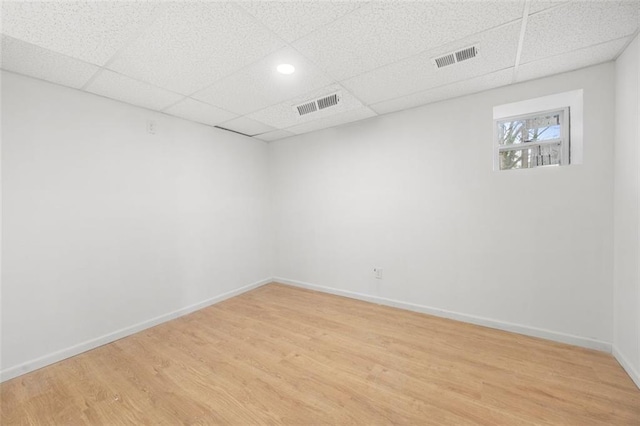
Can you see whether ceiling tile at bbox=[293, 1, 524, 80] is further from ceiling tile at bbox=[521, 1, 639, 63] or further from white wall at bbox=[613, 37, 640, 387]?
white wall at bbox=[613, 37, 640, 387]

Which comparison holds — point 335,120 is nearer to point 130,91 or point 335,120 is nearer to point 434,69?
point 434,69

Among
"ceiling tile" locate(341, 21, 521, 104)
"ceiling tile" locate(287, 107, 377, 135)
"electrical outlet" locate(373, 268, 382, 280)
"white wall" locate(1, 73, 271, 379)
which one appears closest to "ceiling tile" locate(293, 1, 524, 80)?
"ceiling tile" locate(341, 21, 521, 104)

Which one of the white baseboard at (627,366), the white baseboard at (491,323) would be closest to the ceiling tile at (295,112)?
the white baseboard at (491,323)

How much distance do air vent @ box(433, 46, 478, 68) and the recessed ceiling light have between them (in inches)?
47.4

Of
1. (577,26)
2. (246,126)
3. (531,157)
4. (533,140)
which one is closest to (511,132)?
(533,140)

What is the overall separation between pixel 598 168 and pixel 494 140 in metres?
0.85

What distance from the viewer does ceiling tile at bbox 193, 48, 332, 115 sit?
7.11 ft

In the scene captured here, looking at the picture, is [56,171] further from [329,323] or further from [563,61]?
[563,61]

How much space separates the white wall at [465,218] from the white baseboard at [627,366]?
0.12 metres

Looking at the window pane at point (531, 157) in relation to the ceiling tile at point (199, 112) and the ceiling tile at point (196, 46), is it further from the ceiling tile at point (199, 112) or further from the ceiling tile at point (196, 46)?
the ceiling tile at point (199, 112)

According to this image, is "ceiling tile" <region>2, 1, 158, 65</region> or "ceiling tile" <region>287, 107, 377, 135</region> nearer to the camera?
"ceiling tile" <region>2, 1, 158, 65</region>

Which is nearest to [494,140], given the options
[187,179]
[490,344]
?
[490,344]

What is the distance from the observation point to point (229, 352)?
8.13ft

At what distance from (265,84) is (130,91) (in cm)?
137
